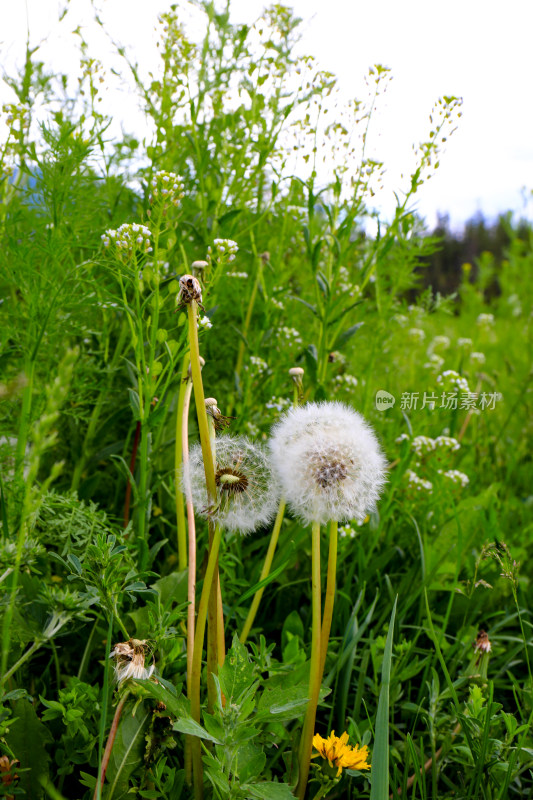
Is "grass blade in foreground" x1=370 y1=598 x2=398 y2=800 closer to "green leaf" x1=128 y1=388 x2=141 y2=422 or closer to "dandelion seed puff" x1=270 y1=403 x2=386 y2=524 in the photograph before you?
"dandelion seed puff" x1=270 y1=403 x2=386 y2=524

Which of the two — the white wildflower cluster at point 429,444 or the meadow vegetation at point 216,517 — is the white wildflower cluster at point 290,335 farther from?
the white wildflower cluster at point 429,444

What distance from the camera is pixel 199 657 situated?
3.44 ft

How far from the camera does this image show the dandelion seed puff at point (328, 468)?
1014 mm

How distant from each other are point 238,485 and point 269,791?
19.2 inches

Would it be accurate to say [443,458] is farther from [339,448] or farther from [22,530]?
[22,530]

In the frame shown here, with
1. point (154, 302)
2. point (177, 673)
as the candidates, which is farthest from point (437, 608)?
point (154, 302)

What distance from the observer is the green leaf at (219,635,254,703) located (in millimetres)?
981

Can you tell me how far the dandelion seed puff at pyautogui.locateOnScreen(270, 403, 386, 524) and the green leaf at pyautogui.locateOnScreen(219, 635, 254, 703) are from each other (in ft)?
0.87

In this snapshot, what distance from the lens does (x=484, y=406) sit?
2938 mm

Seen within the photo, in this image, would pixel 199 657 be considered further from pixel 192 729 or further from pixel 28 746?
pixel 28 746

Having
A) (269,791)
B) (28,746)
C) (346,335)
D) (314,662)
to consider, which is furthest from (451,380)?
(28,746)

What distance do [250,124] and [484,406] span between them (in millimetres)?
1816

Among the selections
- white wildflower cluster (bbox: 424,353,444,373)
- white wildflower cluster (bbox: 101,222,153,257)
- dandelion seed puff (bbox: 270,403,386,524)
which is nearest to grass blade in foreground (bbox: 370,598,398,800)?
dandelion seed puff (bbox: 270,403,386,524)

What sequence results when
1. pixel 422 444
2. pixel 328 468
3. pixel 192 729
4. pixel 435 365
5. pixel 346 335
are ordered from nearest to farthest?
pixel 192 729
pixel 328 468
pixel 346 335
pixel 422 444
pixel 435 365
